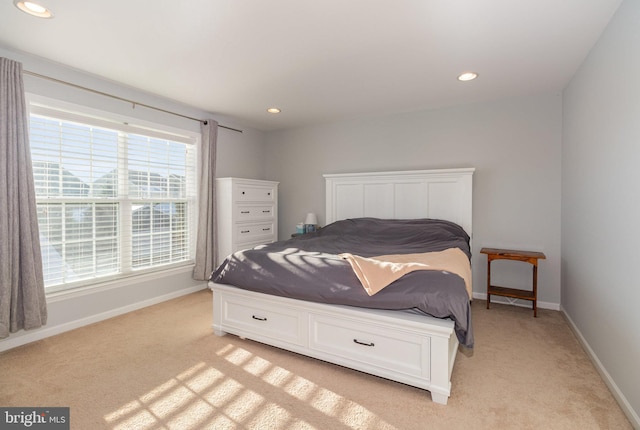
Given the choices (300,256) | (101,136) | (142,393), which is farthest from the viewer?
(101,136)

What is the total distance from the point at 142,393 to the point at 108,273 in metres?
1.81

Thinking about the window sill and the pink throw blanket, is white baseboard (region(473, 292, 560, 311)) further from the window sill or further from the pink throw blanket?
the window sill

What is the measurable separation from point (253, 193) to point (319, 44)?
2447 mm

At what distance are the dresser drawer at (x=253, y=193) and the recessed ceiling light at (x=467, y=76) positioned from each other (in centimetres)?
281

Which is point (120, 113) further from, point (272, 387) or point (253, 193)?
point (272, 387)

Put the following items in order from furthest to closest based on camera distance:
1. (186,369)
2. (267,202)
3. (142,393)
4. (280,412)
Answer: (267,202), (186,369), (142,393), (280,412)

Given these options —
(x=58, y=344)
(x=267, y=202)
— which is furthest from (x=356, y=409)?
(x=267, y=202)

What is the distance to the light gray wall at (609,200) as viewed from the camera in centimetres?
173

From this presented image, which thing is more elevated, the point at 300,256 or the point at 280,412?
the point at 300,256

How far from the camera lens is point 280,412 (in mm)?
1758

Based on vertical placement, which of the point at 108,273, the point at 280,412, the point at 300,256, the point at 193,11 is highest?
the point at 193,11

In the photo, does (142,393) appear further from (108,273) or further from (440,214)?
Answer: (440,214)

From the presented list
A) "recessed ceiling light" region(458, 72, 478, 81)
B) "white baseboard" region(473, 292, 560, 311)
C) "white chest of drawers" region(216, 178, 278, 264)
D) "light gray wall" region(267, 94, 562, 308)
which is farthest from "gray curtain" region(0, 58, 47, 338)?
"white baseboard" region(473, 292, 560, 311)

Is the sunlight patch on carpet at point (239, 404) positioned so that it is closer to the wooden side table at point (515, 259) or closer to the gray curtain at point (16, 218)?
the gray curtain at point (16, 218)
